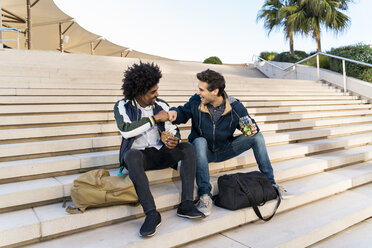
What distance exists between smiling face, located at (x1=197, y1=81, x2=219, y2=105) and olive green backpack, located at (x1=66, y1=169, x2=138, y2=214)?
109cm

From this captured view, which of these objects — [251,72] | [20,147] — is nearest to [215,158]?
[20,147]

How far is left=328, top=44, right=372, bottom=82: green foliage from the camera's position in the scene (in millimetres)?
8133

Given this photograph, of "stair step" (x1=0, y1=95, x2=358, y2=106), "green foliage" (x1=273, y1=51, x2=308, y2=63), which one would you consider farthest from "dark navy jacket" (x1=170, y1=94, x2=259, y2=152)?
"green foliage" (x1=273, y1=51, x2=308, y2=63)

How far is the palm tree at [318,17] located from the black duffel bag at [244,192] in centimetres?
1408

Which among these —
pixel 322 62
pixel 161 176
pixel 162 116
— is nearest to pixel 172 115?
pixel 162 116

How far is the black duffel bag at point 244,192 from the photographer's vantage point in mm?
2615

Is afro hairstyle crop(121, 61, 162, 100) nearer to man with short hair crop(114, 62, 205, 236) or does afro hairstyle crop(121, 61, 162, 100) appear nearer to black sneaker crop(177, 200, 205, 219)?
A: man with short hair crop(114, 62, 205, 236)

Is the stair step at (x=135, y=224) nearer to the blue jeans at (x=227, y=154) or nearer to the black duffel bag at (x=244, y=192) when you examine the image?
the black duffel bag at (x=244, y=192)

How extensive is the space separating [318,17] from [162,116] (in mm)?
14868

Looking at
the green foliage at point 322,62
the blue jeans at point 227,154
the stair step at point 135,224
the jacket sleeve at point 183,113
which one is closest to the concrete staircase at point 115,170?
the stair step at point 135,224

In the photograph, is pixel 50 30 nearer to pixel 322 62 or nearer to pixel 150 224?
pixel 322 62

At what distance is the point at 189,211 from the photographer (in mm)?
2414

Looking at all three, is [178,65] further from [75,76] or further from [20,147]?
[20,147]

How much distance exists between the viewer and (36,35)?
1845cm
